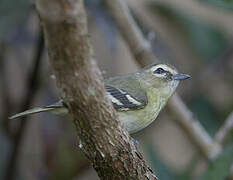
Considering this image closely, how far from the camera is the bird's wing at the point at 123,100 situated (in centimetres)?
235

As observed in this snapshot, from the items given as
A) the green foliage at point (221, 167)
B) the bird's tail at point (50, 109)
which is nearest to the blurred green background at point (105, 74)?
the green foliage at point (221, 167)

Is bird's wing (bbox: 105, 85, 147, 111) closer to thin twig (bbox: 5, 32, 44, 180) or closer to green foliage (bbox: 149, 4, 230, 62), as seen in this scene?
thin twig (bbox: 5, 32, 44, 180)

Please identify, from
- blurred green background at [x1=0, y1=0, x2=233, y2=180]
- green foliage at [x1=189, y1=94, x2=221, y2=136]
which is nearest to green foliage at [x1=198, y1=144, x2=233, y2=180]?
blurred green background at [x1=0, y1=0, x2=233, y2=180]

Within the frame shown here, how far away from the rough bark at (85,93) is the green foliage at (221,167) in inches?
31.1

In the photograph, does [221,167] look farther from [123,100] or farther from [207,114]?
[207,114]

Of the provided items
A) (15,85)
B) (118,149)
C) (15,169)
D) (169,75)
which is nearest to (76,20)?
(118,149)

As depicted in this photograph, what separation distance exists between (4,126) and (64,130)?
0.39 meters

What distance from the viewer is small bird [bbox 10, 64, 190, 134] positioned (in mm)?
2365

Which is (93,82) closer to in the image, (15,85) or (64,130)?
(64,130)

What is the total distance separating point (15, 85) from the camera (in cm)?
436

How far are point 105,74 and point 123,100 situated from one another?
0.87m

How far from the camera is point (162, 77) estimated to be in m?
2.75

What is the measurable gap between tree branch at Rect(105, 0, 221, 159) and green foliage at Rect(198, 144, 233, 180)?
0.45 metres

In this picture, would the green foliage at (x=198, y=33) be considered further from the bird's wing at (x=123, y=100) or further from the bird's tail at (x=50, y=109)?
the bird's tail at (x=50, y=109)
